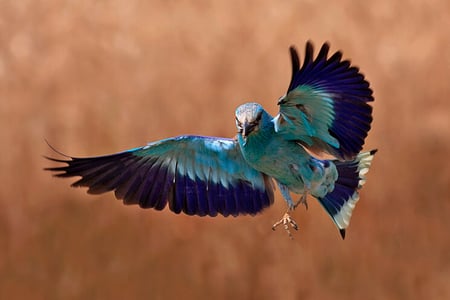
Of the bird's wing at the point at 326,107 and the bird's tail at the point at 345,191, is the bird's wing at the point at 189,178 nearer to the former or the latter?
the bird's tail at the point at 345,191

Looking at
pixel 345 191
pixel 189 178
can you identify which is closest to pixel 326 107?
pixel 345 191

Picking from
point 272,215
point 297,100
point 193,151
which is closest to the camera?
point 297,100

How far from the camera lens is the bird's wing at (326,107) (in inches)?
146

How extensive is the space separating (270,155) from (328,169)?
0.26 meters

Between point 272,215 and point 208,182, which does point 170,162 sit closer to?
point 208,182

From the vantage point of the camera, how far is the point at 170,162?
169 inches

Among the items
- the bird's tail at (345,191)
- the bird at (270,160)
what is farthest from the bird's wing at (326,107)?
the bird's tail at (345,191)

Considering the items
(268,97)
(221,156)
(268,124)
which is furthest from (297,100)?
(268,97)

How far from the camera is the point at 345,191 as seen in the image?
4.30m

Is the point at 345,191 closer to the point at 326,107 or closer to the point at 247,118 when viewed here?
the point at 326,107

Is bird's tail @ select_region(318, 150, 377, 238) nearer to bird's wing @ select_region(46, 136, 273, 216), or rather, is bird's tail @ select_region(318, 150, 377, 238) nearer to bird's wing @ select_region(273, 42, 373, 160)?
bird's wing @ select_region(46, 136, 273, 216)

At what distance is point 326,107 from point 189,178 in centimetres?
71

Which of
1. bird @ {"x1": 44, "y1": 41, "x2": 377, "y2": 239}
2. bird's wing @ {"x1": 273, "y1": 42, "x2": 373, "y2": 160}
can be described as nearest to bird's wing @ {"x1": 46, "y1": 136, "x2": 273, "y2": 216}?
bird @ {"x1": 44, "y1": 41, "x2": 377, "y2": 239}

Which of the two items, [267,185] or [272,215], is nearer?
[267,185]
